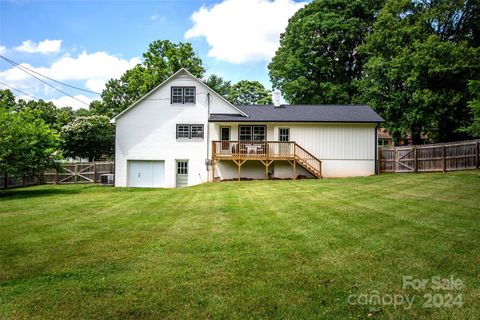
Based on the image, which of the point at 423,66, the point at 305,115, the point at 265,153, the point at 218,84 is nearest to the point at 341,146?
the point at 305,115

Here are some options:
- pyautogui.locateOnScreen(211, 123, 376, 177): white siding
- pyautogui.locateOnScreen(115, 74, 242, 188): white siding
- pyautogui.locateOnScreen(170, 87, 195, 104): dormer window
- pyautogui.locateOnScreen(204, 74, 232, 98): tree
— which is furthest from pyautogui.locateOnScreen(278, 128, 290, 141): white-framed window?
pyautogui.locateOnScreen(204, 74, 232, 98): tree

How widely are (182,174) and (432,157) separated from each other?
15.9 meters

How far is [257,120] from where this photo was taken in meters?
21.2

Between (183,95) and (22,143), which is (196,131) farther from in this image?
(22,143)

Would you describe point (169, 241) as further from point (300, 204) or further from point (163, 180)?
point (163, 180)

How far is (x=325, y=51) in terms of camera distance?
106ft

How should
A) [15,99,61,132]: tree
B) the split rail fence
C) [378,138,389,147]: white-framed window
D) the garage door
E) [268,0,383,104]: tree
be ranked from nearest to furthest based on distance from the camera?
the garage door < the split rail fence < [268,0,383,104]: tree < [15,99,61,132]: tree < [378,138,389,147]: white-framed window

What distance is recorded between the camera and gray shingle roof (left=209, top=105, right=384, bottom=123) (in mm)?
21125

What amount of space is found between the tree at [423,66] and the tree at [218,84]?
20276 mm

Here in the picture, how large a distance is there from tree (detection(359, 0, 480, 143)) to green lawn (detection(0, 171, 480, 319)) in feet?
54.7

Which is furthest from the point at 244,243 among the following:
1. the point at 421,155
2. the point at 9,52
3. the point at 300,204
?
the point at 9,52

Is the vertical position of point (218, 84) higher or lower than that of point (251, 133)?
higher

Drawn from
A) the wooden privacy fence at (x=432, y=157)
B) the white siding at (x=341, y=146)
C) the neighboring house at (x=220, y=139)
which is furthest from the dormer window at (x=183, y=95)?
the wooden privacy fence at (x=432, y=157)

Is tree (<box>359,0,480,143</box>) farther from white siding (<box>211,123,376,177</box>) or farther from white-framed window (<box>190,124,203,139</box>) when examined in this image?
white-framed window (<box>190,124,203,139</box>)
